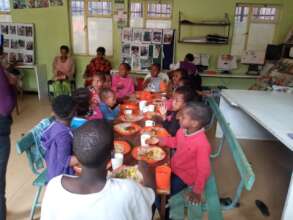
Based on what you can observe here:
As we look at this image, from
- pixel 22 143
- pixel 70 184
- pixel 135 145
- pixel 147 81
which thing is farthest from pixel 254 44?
pixel 70 184

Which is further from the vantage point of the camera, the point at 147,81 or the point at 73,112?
the point at 147,81

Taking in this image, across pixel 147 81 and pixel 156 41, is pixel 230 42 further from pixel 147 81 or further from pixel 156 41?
pixel 147 81

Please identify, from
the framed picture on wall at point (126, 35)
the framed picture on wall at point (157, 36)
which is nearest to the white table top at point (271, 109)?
the framed picture on wall at point (157, 36)

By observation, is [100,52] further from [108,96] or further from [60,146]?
[60,146]

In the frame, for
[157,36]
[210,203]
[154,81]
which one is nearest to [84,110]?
[210,203]

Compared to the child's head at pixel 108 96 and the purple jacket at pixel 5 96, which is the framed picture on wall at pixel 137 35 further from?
the purple jacket at pixel 5 96

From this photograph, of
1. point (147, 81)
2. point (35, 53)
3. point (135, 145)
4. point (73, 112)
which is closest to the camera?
point (73, 112)

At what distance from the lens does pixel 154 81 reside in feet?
13.7

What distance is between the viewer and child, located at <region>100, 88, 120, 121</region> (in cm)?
253

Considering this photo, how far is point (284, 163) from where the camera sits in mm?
3254

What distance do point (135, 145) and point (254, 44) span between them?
4704 mm

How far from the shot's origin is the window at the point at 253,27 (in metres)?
5.31

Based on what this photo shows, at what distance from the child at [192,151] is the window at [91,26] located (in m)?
4.32

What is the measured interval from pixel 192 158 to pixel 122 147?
480 millimetres
